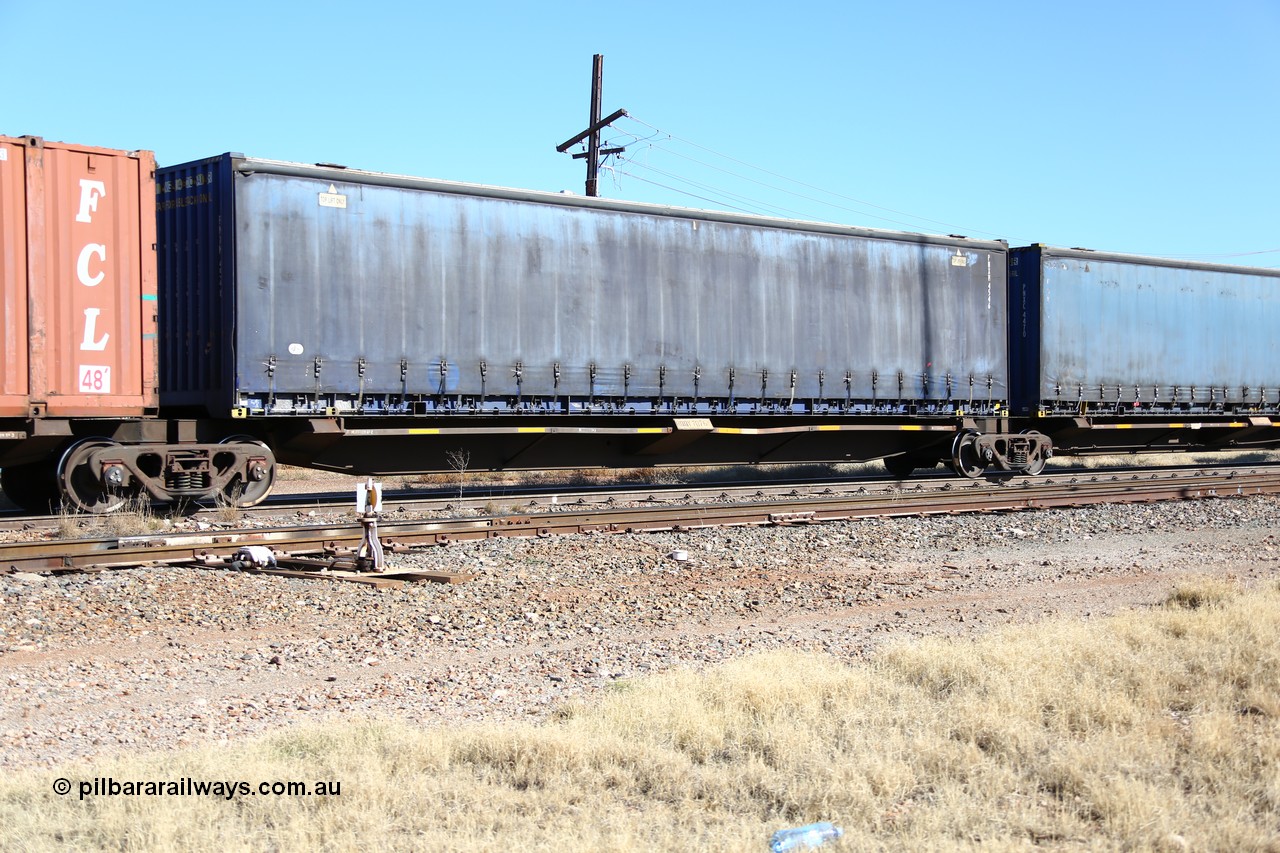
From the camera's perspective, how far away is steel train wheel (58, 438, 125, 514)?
11266 millimetres

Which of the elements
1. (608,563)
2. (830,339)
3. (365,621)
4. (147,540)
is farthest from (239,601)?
(830,339)

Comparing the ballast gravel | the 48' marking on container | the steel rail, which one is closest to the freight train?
the 48' marking on container

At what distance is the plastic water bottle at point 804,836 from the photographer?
3.87 m

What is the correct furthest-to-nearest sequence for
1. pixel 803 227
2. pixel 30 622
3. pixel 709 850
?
pixel 803 227, pixel 30 622, pixel 709 850

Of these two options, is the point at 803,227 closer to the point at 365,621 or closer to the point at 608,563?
the point at 608,563

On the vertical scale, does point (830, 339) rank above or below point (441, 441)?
above

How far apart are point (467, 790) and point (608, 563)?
5.32 meters

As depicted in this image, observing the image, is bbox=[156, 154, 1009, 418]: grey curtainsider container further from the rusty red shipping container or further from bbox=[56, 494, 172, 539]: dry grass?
bbox=[56, 494, 172, 539]: dry grass

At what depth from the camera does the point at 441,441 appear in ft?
47.1

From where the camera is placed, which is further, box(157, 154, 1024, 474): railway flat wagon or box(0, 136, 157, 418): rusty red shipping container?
box(157, 154, 1024, 474): railway flat wagon

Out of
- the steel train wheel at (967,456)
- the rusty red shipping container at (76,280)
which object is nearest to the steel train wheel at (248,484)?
the rusty red shipping container at (76,280)

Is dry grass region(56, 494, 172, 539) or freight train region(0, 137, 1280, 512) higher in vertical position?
freight train region(0, 137, 1280, 512)

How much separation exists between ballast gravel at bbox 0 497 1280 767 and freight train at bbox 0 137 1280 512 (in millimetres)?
3872

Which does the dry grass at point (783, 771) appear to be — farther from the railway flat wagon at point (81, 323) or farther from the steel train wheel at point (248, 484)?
the steel train wheel at point (248, 484)
